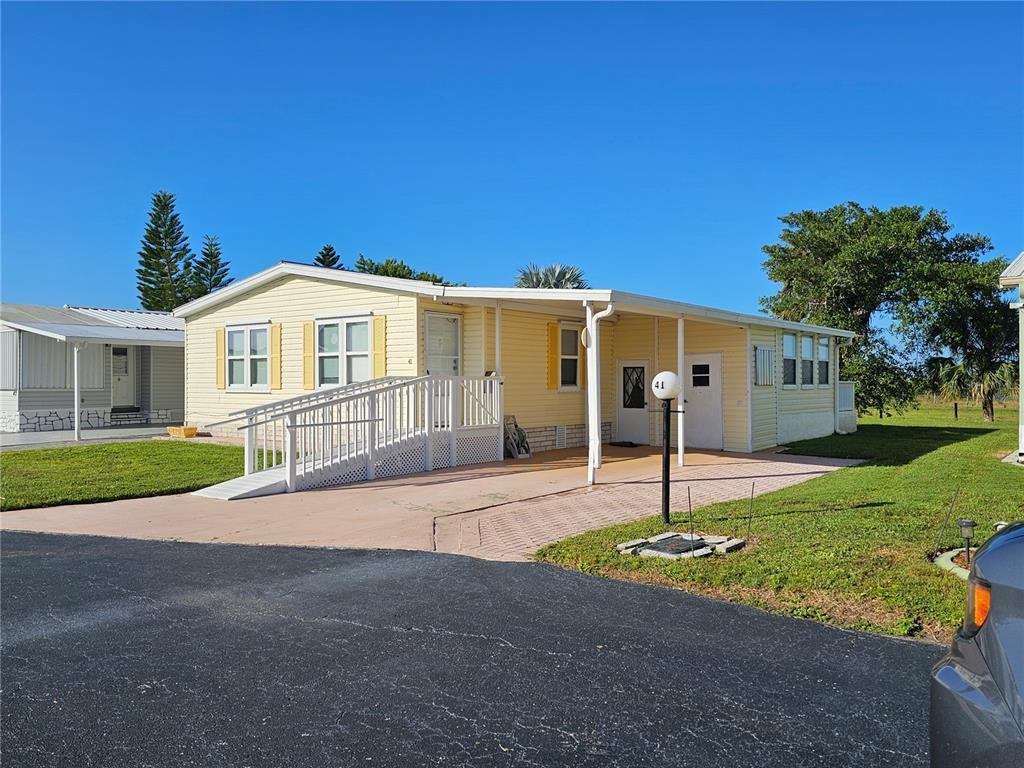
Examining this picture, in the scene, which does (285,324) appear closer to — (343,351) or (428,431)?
(343,351)

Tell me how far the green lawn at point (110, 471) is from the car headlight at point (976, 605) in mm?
9829

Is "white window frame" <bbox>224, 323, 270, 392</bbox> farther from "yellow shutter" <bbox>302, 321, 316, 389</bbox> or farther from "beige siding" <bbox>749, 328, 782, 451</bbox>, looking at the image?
"beige siding" <bbox>749, 328, 782, 451</bbox>

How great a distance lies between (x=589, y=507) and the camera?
891 cm

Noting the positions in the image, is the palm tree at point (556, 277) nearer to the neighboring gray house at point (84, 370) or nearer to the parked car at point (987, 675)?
the neighboring gray house at point (84, 370)

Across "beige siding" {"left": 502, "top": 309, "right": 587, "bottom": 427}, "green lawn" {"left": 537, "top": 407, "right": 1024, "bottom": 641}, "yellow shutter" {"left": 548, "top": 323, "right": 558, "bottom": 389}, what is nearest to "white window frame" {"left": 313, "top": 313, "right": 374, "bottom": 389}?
"beige siding" {"left": 502, "top": 309, "right": 587, "bottom": 427}

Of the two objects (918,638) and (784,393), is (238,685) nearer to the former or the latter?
(918,638)

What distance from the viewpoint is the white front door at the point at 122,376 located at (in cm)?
2064

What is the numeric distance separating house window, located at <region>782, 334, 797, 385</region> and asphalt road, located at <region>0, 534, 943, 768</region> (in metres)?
12.5

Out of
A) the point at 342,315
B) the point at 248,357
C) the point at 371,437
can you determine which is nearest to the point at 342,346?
the point at 342,315

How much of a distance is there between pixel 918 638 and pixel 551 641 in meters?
2.10

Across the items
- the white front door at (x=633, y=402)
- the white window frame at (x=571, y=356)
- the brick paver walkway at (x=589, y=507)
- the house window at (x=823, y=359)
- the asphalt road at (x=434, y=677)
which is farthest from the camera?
the house window at (x=823, y=359)

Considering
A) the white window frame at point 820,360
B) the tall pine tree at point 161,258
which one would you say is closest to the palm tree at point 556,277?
the white window frame at point 820,360

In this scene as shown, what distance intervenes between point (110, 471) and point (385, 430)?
4.38 meters

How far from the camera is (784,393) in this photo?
1678cm
